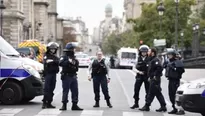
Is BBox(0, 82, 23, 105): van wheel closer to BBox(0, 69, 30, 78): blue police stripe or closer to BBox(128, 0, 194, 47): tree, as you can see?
BBox(0, 69, 30, 78): blue police stripe

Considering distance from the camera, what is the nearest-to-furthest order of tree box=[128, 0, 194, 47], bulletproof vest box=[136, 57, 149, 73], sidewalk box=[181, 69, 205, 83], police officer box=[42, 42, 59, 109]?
1. bulletproof vest box=[136, 57, 149, 73]
2. police officer box=[42, 42, 59, 109]
3. sidewalk box=[181, 69, 205, 83]
4. tree box=[128, 0, 194, 47]

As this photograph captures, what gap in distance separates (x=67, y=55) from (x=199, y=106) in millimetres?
4588

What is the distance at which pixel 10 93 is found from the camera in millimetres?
16531

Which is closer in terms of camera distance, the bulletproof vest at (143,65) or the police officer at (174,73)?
the police officer at (174,73)

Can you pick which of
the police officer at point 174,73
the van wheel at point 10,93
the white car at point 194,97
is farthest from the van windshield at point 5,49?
the white car at point 194,97

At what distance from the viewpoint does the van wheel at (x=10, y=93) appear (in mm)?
16516

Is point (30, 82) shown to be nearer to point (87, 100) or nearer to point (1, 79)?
point (1, 79)

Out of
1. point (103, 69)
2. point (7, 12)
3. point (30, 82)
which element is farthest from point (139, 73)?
point (7, 12)

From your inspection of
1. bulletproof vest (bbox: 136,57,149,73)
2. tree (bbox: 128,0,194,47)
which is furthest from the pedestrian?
tree (bbox: 128,0,194,47)

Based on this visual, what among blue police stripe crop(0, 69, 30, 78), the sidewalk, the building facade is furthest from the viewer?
the building facade

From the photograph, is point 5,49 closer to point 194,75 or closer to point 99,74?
point 99,74

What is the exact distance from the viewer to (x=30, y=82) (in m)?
16.7

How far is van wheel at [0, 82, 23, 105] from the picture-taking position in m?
16.5

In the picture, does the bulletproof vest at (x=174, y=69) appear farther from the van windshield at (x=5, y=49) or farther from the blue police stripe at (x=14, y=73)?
the van windshield at (x=5, y=49)
